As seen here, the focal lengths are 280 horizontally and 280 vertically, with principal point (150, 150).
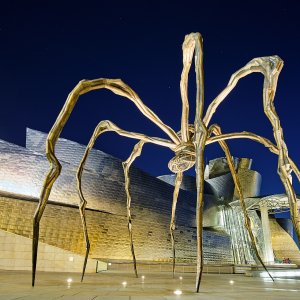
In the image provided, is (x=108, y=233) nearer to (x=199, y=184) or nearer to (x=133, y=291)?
(x=133, y=291)

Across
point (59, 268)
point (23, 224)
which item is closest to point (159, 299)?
point (59, 268)

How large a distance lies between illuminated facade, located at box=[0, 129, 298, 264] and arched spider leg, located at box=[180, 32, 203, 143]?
13.4 m

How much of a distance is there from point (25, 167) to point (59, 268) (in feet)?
34.0

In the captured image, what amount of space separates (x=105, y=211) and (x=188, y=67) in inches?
707

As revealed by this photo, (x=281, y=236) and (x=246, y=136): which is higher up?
(x=281, y=236)

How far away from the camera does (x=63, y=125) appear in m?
3.32

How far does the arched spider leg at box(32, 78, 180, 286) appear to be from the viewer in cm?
288

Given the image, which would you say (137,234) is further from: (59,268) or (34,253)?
(34,253)

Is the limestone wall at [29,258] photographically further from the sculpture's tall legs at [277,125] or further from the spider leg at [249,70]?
the sculpture's tall legs at [277,125]

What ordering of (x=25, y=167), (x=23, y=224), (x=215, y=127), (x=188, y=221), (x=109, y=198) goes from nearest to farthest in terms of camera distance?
(x=215, y=127)
(x=23, y=224)
(x=25, y=167)
(x=109, y=198)
(x=188, y=221)

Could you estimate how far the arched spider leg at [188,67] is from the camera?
132 inches

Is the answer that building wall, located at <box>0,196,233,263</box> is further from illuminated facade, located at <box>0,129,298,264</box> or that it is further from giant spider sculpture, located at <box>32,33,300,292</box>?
giant spider sculpture, located at <box>32,33,300,292</box>

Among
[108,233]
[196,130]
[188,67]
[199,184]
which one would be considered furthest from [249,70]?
[108,233]

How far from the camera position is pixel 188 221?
86.1 feet
